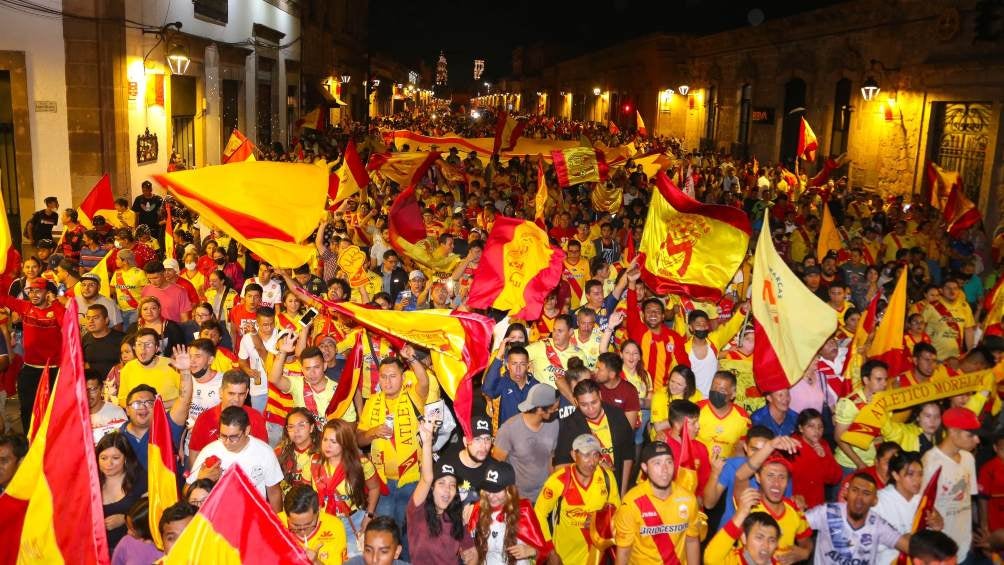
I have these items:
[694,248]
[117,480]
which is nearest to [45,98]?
[694,248]

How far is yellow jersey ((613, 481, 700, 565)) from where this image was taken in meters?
5.28

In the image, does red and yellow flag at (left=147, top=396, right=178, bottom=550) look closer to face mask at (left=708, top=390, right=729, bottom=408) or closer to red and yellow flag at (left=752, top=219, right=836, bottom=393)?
face mask at (left=708, top=390, right=729, bottom=408)

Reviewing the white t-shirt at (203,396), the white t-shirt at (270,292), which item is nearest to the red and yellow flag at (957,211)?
the white t-shirt at (270,292)

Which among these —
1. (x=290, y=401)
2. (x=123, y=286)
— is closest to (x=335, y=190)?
(x=123, y=286)

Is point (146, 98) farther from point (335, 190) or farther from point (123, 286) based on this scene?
point (123, 286)

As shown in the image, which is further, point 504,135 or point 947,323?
point 504,135

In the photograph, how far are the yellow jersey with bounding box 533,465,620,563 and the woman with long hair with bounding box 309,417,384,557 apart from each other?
1.20m

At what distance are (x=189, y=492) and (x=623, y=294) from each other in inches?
231

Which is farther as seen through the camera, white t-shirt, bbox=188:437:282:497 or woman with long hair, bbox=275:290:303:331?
woman with long hair, bbox=275:290:303:331

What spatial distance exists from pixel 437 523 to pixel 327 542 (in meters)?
0.67

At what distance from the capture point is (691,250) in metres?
9.48

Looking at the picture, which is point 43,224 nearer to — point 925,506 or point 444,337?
point 444,337

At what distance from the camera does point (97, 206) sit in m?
12.9

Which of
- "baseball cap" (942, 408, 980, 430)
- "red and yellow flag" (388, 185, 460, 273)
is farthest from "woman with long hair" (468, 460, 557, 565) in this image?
"red and yellow flag" (388, 185, 460, 273)
